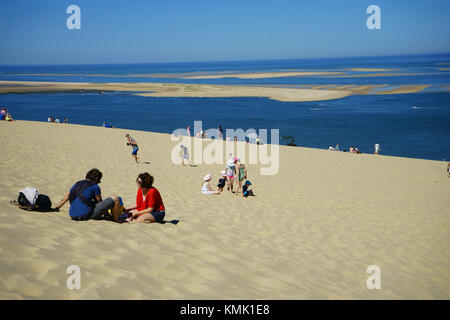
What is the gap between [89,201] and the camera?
224 inches

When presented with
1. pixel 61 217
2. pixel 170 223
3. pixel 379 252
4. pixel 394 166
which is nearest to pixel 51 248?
pixel 61 217

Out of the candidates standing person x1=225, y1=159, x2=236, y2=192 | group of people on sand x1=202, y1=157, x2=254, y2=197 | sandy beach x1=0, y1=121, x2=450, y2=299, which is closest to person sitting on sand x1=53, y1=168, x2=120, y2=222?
sandy beach x1=0, y1=121, x2=450, y2=299

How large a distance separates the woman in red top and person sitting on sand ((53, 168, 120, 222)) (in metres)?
0.42

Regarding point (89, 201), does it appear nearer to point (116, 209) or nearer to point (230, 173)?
point (116, 209)

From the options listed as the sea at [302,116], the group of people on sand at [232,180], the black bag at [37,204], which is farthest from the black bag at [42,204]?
the sea at [302,116]

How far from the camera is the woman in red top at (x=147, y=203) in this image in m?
6.03

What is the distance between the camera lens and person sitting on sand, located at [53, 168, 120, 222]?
18.3 feet

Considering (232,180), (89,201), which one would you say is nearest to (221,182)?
(232,180)

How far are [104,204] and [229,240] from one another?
86.8 inches

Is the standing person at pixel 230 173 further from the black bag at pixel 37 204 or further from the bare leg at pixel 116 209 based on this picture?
the black bag at pixel 37 204

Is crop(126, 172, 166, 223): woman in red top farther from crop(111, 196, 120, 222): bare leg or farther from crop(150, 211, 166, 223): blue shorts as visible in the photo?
crop(111, 196, 120, 222): bare leg

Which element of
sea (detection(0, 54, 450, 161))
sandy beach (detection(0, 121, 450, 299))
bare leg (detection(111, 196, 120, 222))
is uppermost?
sea (detection(0, 54, 450, 161))

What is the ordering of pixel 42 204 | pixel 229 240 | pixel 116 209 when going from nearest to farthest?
pixel 116 209
pixel 42 204
pixel 229 240
